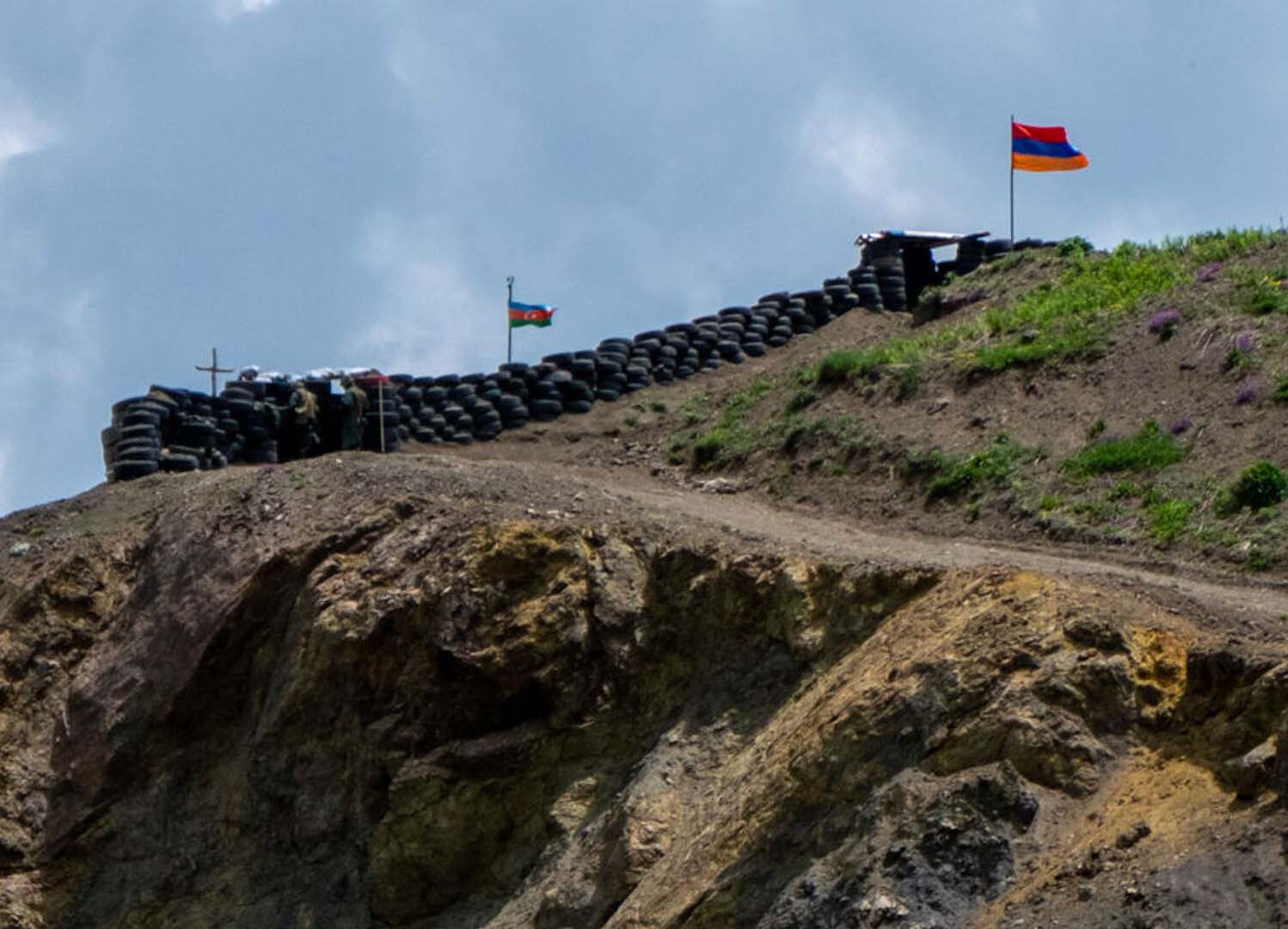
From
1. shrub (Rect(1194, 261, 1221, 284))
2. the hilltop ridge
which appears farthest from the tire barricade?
shrub (Rect(1194, 261, 1221, 284))

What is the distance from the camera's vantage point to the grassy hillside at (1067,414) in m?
24.6

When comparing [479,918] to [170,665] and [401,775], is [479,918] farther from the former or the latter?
[170,665]

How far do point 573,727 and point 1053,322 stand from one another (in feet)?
39.9

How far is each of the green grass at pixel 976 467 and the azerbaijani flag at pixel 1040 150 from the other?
36.3 ft

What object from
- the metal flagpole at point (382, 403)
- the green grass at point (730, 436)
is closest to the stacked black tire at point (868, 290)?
the green grass at point (730, 436)

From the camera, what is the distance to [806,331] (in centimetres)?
3788

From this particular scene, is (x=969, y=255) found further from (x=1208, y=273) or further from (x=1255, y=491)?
(x=1255, y=491)

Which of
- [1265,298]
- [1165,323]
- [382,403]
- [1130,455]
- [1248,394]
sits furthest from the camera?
[382,403]

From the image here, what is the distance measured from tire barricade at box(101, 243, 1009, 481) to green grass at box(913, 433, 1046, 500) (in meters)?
8.85

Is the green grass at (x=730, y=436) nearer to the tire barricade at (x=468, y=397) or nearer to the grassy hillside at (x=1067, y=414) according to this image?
the grassy hillside at (x=1067, y=414)

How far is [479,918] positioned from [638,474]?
10981mm

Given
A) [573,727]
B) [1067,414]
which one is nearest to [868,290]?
[1067,414]

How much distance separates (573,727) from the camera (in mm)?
20844

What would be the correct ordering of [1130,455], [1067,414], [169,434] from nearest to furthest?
1. [1130,455]
2. [1067,414]
3. [169,434]
